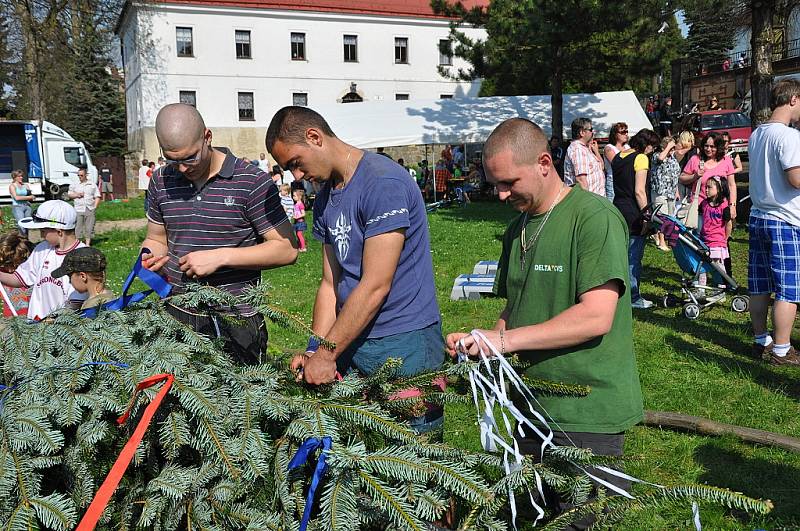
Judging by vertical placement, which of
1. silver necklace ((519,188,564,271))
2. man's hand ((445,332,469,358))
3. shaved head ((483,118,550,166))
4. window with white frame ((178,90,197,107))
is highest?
window with white frame ((178,90,197,107))

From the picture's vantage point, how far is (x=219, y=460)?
70.2 inches

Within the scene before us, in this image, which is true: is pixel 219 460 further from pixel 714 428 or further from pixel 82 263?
pixel 714 428

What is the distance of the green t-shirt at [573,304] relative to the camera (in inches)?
92.5

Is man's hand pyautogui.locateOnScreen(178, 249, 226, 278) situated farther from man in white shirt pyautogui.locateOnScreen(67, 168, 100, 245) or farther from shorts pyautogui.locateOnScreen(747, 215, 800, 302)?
man in white shirt pyautogui.locateOnScreen(67, 168, 100, 245)

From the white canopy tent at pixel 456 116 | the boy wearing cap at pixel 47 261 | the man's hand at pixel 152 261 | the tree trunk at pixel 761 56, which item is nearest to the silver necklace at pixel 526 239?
the man's hand at pixel 152 261

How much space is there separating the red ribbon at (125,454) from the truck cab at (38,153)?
26.3 m

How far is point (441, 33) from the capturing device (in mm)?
46625

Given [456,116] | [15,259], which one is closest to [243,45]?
[456,116]

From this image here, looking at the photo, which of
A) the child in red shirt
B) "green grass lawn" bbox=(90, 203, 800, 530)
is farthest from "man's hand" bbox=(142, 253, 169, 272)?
the child in red shirt

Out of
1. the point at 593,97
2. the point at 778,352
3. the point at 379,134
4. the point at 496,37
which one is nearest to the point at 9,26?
the point at 379,134

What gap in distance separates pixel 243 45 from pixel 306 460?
4454 cm

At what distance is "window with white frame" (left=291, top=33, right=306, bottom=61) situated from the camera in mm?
43750

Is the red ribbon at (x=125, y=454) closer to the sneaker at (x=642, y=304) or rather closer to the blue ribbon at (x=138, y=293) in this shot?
the blue ribbon at (x=138, y=293)

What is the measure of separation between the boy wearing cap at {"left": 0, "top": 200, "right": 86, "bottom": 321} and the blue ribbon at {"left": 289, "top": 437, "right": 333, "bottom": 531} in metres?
3.68
